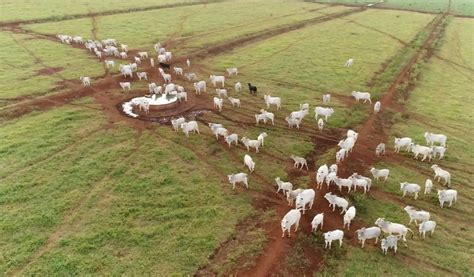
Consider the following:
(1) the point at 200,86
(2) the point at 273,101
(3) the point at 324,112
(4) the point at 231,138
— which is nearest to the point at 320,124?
(3) the point at 324,112

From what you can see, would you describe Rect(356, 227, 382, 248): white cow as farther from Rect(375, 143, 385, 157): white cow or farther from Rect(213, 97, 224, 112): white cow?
Rect(213, 97, 224, 112): white cow

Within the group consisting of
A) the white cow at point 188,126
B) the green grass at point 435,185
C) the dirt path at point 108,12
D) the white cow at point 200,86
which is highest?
the dirt path at point 108,12

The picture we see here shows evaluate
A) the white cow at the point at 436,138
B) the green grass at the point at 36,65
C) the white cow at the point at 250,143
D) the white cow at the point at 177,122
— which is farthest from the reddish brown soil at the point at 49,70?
the white cow at the point at 436,138

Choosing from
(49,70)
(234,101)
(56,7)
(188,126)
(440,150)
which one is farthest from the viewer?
(56,7)

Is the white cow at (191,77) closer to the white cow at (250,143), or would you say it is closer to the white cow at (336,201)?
the white cow at (250,143)

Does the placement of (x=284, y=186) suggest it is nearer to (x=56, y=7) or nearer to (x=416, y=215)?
(x=416, y=215)

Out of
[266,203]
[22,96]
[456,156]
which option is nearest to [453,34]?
[456,156]
